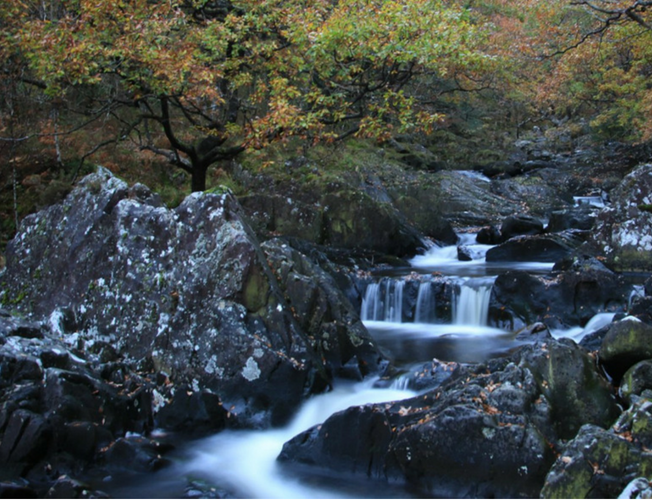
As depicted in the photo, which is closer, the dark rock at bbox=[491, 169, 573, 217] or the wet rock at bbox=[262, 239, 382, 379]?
the wet rock at bbox=[262, 239, 382, 379]

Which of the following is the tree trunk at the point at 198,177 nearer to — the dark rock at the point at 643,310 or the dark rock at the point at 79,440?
the dark rock at the point at 79,440

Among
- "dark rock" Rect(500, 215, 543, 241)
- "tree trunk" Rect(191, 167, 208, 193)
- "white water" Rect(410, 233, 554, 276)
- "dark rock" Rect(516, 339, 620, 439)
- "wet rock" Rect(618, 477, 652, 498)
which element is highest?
"tree trunk" Rect(191, 167, 208, 193)

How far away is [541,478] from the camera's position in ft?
18.0

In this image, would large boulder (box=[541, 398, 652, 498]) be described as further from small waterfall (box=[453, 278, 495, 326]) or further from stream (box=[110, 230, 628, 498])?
small waterfall (box=[453, 278, 495, 326])

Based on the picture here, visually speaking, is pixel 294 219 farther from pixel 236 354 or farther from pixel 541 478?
pixel 541 478

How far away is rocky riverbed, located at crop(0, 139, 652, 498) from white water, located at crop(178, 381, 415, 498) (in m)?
0.16

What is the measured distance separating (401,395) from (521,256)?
9405 millimetres

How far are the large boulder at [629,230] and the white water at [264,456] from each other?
26.5 feet

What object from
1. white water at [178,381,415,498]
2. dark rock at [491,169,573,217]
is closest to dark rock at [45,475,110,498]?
white water at [178,381,415,498]

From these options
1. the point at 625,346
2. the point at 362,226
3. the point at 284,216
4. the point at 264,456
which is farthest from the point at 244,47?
the point at 625,346

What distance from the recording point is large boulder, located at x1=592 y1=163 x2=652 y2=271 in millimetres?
13539

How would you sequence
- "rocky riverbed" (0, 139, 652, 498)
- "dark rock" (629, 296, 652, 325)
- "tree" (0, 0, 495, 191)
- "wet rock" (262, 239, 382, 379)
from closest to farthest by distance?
"rocky riverbed" (0, 139, 652, 498), "wet rock" (262, 239, 382, 379), "dark rock" (629, 296, 652, 325), "tree" (0, 0, 495, 191)

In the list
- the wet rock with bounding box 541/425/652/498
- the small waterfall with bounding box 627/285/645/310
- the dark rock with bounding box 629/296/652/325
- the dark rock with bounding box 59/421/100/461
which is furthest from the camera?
the small waterfall with bounding box 627/285/645/310

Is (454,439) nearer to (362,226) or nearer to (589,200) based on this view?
(362,226)
